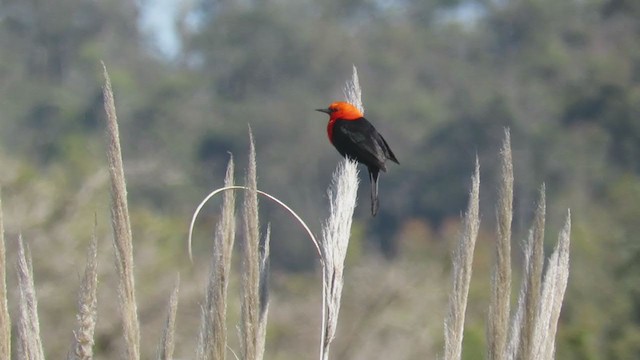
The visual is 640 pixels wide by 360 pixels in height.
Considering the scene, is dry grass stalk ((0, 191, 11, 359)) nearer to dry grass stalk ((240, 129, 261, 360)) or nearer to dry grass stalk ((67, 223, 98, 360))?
dry grass stalk ((67, 223, 98, 360))

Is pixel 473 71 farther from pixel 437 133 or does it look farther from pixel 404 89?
pixel 437 133

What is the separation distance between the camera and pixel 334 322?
10.0ft

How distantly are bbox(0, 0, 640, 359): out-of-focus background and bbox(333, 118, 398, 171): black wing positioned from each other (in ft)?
23.9

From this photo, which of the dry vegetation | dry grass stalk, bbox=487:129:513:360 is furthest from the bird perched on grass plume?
dry grass stalk, bbox=487:129:513:360

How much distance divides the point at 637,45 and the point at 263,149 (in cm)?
1371

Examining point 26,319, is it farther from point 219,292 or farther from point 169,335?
point 219,292

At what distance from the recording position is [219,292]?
268 centimetres

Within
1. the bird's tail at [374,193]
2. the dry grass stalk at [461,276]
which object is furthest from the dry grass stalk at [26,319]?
the bird's tail at [374,193]

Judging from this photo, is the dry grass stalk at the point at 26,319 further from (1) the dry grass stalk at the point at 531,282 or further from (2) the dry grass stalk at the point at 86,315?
(1) the dry grass stalk at the point at 531,282

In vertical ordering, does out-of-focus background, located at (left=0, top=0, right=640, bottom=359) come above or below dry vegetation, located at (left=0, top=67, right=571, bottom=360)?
above

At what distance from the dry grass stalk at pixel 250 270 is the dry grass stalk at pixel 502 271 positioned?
491 millimetres

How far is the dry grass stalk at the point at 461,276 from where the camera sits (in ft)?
8.90

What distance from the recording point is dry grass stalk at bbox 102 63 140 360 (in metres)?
2.56

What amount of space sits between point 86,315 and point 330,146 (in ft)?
138
